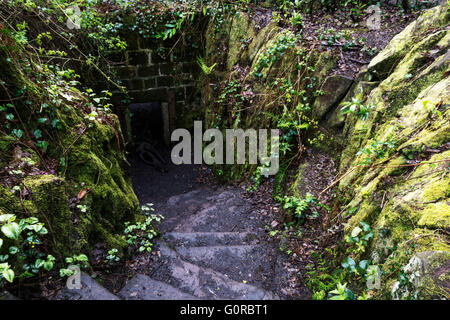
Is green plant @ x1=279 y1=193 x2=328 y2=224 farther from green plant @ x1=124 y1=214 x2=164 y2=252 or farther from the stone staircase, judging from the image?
green plant @ x1=124 y1=214 x2=164 y2=252

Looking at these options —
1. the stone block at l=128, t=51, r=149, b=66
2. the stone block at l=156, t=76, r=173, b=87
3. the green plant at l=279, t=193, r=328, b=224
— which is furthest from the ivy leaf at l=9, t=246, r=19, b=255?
the stone block at l=156, t=76, r=173, b=87

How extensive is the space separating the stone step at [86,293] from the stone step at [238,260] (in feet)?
4.46

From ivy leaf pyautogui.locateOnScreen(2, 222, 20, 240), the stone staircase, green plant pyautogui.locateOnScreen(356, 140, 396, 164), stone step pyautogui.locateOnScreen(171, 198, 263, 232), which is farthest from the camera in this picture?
stone step pyautogui.locateOnScreen(171, 198, 263, 232)

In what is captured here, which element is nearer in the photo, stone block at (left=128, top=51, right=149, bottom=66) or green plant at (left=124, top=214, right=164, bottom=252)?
green plant at (left=124, top=214, right=164, bottom=252)

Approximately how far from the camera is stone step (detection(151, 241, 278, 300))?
8.99ft

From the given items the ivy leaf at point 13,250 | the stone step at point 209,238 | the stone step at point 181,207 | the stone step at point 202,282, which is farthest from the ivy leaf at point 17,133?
the stone step at point 181,207

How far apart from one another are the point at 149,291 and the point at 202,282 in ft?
1.93

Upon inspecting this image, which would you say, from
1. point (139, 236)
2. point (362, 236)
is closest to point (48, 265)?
point (139, 236)

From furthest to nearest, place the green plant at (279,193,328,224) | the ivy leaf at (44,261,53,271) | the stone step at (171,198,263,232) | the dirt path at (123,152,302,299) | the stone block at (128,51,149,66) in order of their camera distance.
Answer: the stone block at (128,51,149,66) < the stone step at (171,198,263,232) < the green plant at (279,193,328,224) < the dirt path at (123,152,302,299) < the ivy leaf at (44,261,53,271)

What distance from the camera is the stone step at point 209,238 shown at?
385cm

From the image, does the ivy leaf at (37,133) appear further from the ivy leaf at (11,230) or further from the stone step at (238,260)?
the stone step at (238,260)

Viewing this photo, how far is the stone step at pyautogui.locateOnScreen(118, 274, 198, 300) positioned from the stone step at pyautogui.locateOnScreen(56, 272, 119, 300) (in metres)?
0.37

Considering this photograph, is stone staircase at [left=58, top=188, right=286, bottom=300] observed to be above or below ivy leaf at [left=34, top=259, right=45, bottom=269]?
below
